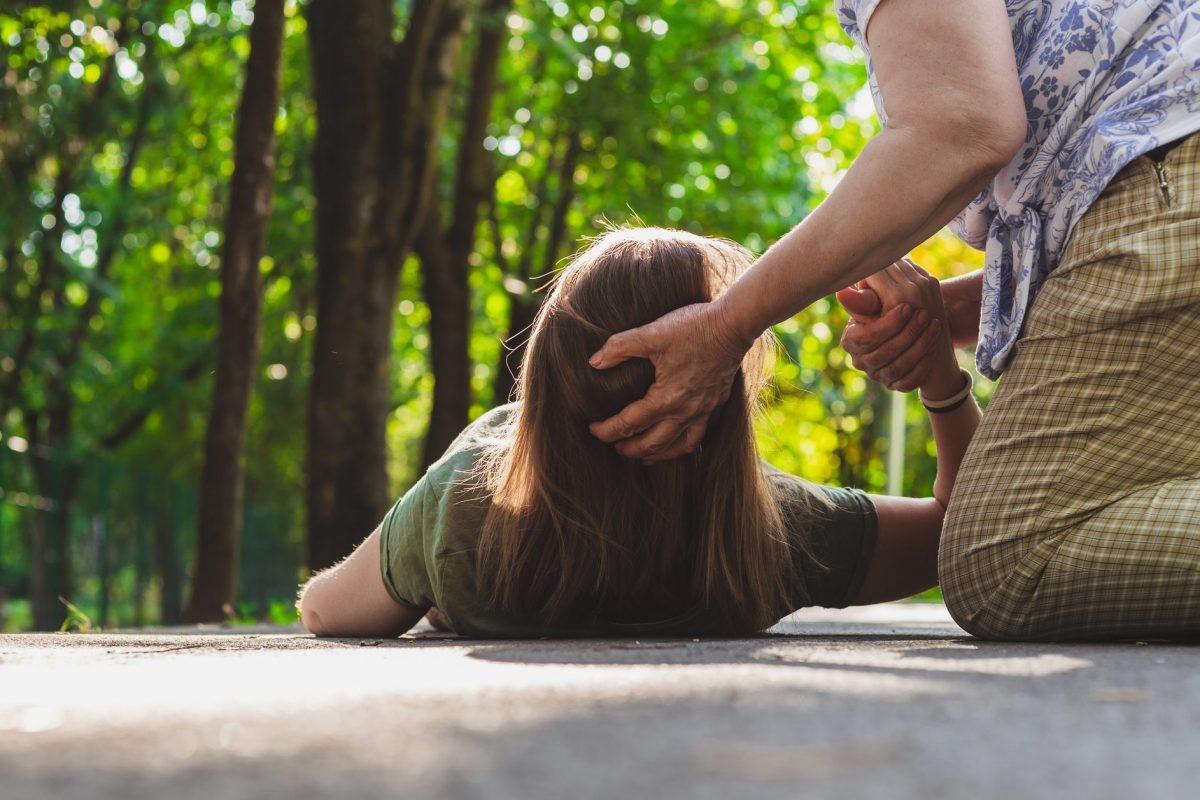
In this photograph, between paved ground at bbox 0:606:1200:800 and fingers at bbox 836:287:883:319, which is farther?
fingers at bbox 836:287:883:319

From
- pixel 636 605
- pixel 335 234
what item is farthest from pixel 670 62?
pixel 636 605

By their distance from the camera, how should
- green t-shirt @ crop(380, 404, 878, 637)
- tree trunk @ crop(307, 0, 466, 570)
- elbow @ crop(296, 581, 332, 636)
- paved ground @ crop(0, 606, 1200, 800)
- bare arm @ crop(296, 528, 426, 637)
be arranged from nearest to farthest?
paved ground @ crop(0, 606, 1200, 800)
green t-shirt @ crop(380, 404, 878, 637)
bare arm @ crop(296, 528, 426, 637)
elbow @ crop(296, 581, 332, 636)
tree trunk @ crop(307, 0, 466, 570)

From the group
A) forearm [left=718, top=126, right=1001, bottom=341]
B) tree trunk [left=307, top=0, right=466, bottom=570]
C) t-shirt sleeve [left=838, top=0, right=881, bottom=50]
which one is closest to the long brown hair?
forearm [left=718, top=126, right=1001, bottom=341]

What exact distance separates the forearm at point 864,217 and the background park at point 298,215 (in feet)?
12.6

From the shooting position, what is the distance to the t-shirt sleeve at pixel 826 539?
3.92 m

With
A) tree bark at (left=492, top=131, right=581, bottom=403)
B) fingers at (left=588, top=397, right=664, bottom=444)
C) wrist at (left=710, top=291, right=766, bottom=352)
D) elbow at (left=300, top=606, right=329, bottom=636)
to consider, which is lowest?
elbow at (left=300, top=606, right=329, bottom=636)

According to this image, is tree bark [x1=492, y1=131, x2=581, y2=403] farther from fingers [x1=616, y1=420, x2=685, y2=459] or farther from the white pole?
fingers [x1=616, y1=420, x2=685, y2=459]

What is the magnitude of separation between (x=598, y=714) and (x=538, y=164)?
1682 centimetres

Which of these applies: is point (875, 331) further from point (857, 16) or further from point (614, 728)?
point (614, 728)

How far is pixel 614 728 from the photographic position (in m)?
1.66

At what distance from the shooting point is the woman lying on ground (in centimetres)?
340

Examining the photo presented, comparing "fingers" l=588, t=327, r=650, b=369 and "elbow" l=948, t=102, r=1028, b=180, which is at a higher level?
"elbow" l=948, t=102, r=1028, b=180

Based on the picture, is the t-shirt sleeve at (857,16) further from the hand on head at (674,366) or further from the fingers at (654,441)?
the fingers at (654,441)

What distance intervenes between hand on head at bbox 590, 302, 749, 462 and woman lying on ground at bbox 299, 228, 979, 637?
6 centimetres
